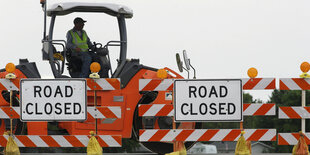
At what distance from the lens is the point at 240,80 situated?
1076 cm

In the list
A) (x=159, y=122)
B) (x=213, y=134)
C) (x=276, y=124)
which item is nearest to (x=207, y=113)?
(x=213, y=134)

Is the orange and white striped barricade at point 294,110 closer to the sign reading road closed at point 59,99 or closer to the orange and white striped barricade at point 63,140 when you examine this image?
the orange and white striped barricade at point 63,140

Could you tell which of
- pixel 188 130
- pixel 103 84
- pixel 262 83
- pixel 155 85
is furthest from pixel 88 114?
pixel 262 83

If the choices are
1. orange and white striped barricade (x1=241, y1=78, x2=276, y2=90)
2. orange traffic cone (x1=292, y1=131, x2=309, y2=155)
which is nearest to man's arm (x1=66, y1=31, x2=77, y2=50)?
orange and white striped barricade (x1=241, y1=78, x2=276, y2=90)

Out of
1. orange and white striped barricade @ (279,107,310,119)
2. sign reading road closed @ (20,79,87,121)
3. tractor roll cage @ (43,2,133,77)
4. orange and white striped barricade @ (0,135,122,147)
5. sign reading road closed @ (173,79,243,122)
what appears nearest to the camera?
sign reading road closed @ (173,79,243,122)

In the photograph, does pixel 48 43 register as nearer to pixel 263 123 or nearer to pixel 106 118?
pixel 106 118

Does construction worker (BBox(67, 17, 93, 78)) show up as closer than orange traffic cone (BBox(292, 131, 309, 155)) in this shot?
No

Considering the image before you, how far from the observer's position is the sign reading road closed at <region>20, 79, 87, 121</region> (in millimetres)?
10695

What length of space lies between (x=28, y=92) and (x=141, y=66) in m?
2.36

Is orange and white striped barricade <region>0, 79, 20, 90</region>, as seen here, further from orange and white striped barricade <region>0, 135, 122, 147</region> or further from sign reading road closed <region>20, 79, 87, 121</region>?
orange and white striped barricade <region>0, 135, 122, 147</region>

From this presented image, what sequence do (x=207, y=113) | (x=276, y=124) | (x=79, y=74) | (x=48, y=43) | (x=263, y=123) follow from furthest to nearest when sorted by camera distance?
(x=263, y=123)
(x=276, y=124)
(x=79, y=74)
(x=48, y=43)
(x=207, y=113)

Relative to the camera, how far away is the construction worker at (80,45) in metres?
12.4

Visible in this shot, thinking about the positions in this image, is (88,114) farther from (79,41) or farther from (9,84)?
(79,41)

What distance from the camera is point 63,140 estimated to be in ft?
36.5
